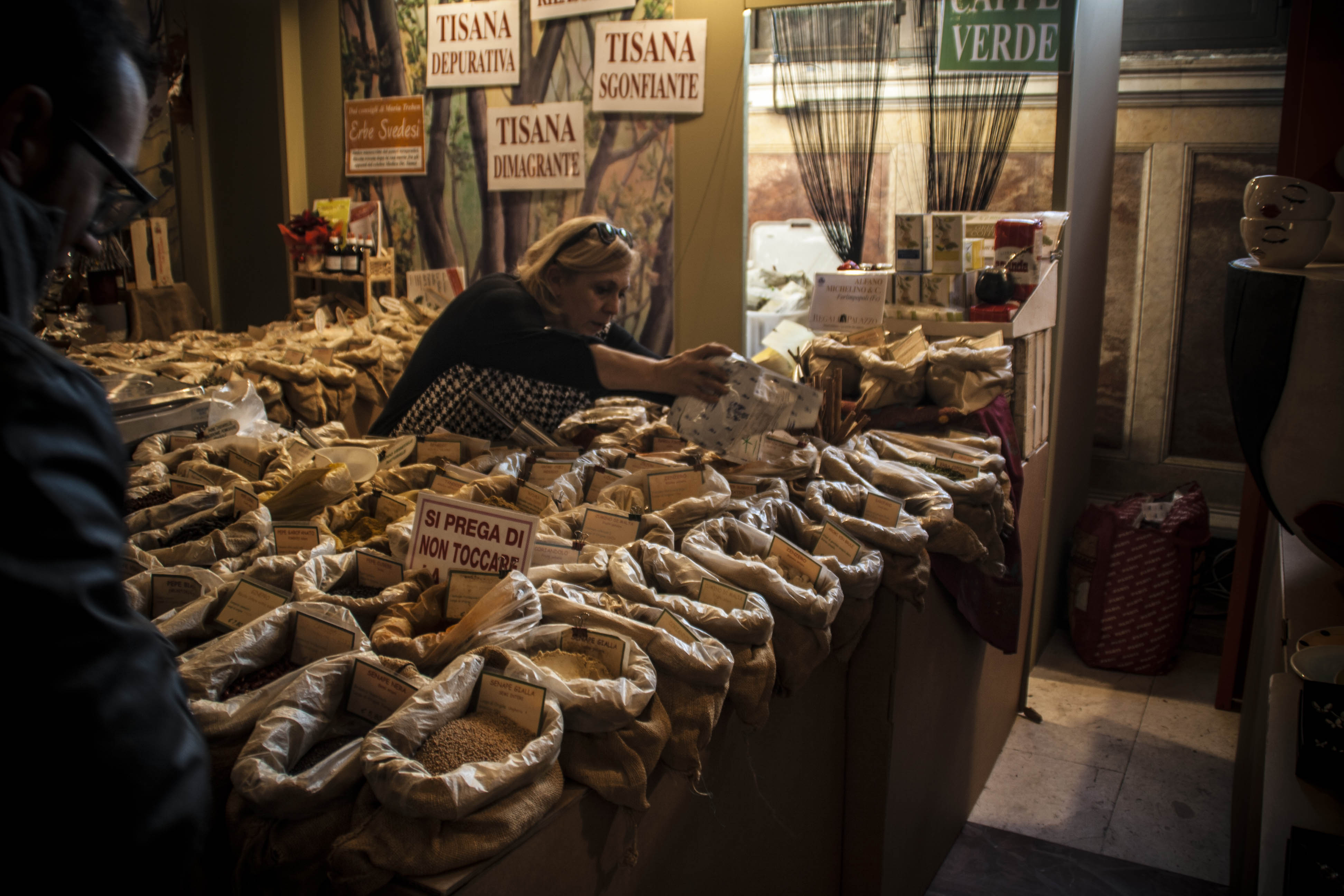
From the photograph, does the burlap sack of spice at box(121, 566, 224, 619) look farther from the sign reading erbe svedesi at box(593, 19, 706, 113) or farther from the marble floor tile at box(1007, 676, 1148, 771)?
the sign reading erbe svedesi at box(593, 19, 706, 113)

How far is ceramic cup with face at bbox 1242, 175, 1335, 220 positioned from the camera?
150 cm

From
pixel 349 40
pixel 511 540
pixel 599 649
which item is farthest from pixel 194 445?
pixel 349 40

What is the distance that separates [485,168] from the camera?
4730 millimetres

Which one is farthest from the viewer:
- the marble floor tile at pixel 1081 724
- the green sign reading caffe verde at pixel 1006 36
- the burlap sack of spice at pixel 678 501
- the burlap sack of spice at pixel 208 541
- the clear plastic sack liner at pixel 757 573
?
the green sign reading caffe verde at pixel 1006 36

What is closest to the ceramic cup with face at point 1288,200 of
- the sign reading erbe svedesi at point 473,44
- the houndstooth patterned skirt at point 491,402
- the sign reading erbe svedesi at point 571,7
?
the houndstooth patterned skirt at point 491,402

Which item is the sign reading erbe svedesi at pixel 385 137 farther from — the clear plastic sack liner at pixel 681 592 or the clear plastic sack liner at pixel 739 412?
the clear plastic sack liner at pixel 681 592

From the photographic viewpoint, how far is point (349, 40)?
16.8 feet

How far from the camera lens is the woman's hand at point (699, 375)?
214 centimetres

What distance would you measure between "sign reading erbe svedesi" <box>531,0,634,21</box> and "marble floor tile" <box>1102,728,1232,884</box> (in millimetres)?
3606

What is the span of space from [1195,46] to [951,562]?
3.53 m

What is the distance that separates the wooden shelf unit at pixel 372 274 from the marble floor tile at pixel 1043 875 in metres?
3.95

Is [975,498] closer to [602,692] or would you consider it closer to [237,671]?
[602,692]

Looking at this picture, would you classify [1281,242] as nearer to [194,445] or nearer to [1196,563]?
[194,445]

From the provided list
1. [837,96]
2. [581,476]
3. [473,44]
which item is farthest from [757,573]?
[473,44]
